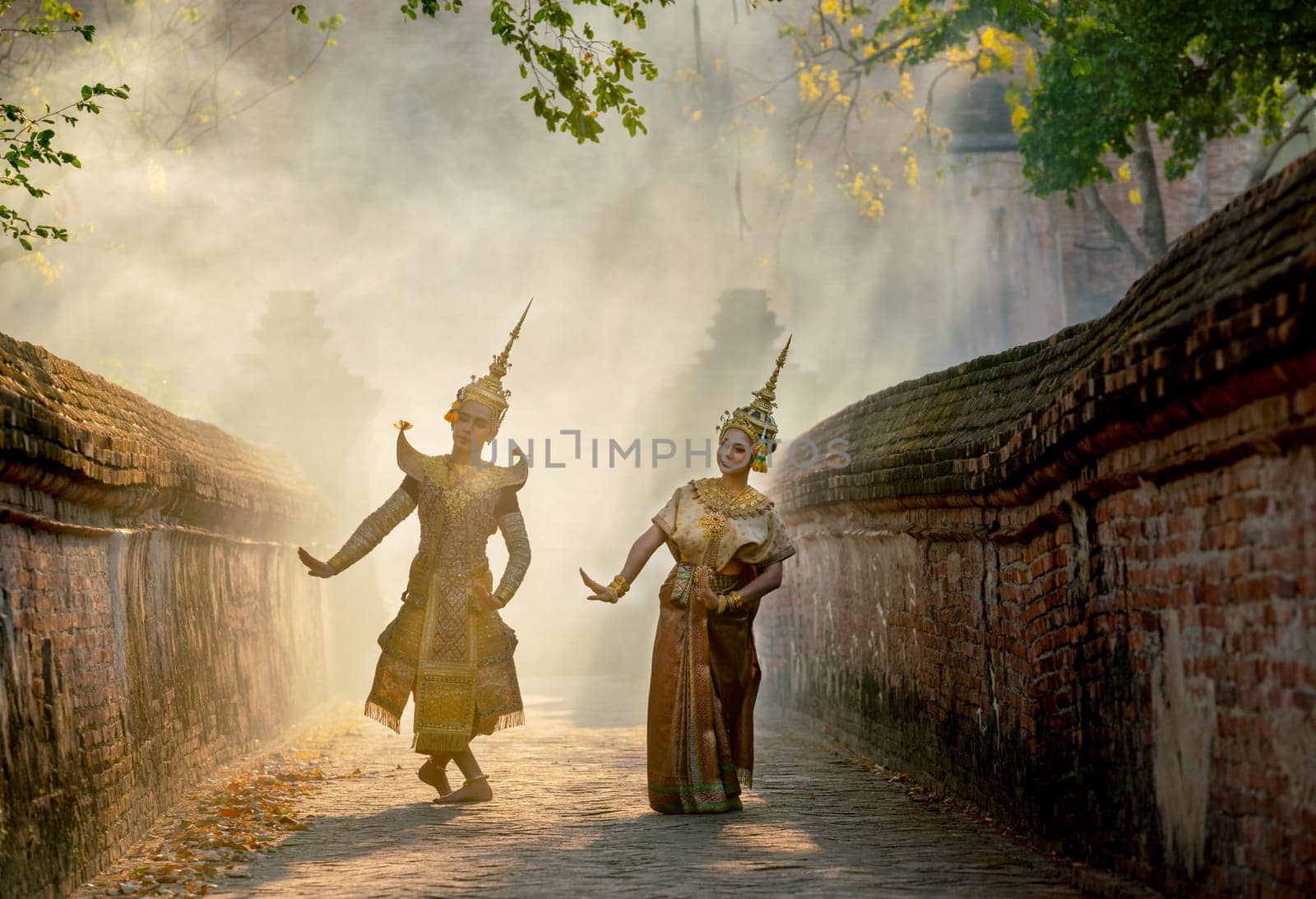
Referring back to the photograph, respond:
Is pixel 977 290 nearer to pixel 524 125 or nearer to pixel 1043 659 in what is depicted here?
pixel 524 125

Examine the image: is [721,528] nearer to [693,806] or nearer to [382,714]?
[693,806]

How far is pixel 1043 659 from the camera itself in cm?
714

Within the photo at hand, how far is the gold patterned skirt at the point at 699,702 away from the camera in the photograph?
8523 mm

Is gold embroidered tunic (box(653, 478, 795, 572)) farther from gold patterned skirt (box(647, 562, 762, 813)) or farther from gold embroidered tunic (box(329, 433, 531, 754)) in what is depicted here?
gold embroidered tunic (box(329, 433, 531, 754))

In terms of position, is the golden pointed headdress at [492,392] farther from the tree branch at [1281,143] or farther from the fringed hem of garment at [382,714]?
the tree branch at [1281,143]

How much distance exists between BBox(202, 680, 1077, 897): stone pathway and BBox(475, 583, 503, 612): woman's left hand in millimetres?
1068

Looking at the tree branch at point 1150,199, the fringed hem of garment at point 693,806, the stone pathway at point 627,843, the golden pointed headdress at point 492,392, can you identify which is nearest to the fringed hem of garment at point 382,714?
the stone pathway at point 627,843

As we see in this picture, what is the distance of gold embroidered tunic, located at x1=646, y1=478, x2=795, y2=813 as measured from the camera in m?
8.55

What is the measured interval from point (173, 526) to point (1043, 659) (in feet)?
16.9

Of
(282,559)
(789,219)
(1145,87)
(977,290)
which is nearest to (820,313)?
(789,219)

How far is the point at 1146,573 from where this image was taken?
5812 mm

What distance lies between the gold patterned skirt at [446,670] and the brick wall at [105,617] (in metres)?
1.23

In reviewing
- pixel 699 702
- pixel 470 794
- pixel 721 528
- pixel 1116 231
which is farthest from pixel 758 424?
pixel 1116 231

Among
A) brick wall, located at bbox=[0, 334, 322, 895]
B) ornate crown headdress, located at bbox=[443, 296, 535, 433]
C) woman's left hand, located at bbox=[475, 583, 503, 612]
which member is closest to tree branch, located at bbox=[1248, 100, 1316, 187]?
ornate crown headdress, located at bbox=[443, 296, 535, 433]
